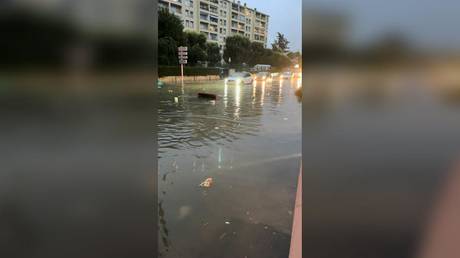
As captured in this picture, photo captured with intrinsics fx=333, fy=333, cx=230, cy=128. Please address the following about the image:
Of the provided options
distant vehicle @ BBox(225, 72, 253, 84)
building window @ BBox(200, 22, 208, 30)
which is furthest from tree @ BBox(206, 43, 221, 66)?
building window @ BBox(200, 22, 208, 30)

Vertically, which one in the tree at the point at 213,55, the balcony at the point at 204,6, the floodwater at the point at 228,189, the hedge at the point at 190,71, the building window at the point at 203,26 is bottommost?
the floodwater at the point at 228,189

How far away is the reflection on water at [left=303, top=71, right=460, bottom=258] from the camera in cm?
41

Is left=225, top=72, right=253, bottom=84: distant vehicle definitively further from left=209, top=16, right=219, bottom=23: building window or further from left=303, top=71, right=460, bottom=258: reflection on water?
left=209, top=16, right=219, bottom=23: building window

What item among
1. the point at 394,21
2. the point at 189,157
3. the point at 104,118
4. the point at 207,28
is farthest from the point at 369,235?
the point at 207,28

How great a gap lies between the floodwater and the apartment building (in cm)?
2545

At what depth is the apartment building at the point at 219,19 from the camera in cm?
3034

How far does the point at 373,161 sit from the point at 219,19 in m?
36.6

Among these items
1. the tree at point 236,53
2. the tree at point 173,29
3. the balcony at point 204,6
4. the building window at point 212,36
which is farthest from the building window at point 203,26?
the tree at point 173,29

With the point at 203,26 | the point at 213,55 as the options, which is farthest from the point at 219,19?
the point at 213,55

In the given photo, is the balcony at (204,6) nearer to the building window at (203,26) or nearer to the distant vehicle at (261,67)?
the building window at (203,26)

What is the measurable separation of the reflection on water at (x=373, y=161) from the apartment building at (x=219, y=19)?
2907 cm

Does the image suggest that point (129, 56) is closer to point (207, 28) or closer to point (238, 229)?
point (238, 229)

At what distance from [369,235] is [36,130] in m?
0.49

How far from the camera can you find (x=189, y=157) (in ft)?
11.8
